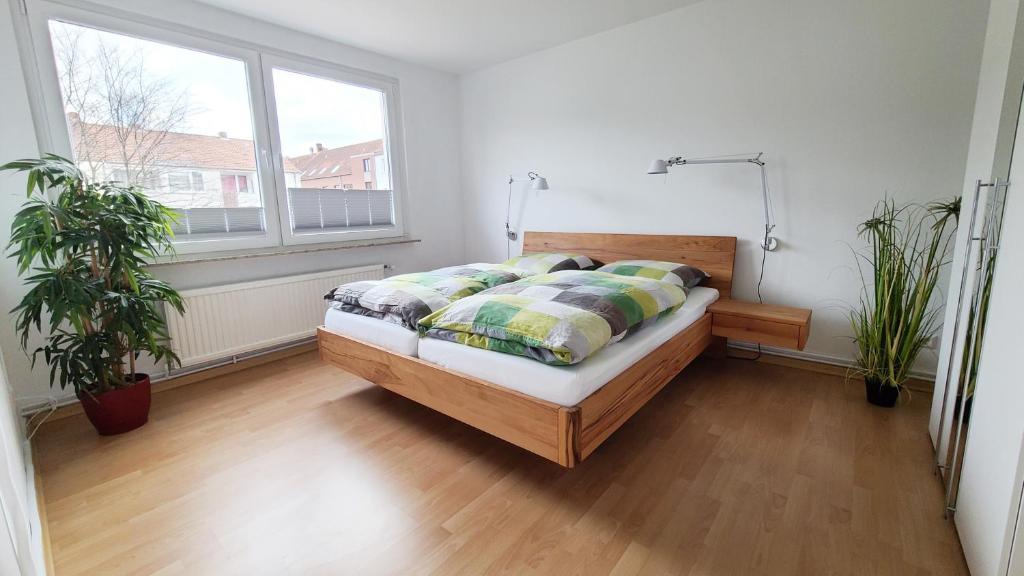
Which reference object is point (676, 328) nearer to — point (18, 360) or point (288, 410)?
point (288, 410)

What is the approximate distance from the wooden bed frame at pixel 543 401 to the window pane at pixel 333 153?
52.9 inches

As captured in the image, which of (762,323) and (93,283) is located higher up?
(93,283)

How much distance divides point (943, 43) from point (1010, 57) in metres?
1.05

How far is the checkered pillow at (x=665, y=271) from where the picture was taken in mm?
2650

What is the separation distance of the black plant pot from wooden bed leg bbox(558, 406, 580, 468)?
1.82 metres

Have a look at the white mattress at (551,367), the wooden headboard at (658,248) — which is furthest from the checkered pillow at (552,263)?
the white mattress at (551,367)

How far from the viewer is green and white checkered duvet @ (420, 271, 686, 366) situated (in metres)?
1.63

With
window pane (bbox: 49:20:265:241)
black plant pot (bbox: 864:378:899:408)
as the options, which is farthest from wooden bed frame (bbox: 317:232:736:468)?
window pane (bbox: 49:20:265:241)

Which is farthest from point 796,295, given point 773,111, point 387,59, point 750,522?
point 387,59

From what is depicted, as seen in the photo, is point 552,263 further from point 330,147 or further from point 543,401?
point 330,147

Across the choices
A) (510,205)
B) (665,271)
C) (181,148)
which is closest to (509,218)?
(510,205)

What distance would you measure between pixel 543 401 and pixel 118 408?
2.16 metres

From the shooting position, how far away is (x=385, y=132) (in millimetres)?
3768

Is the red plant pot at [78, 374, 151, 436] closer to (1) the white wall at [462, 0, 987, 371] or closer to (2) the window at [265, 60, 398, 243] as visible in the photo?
(2) the window at [265, 60, 398, 243]
